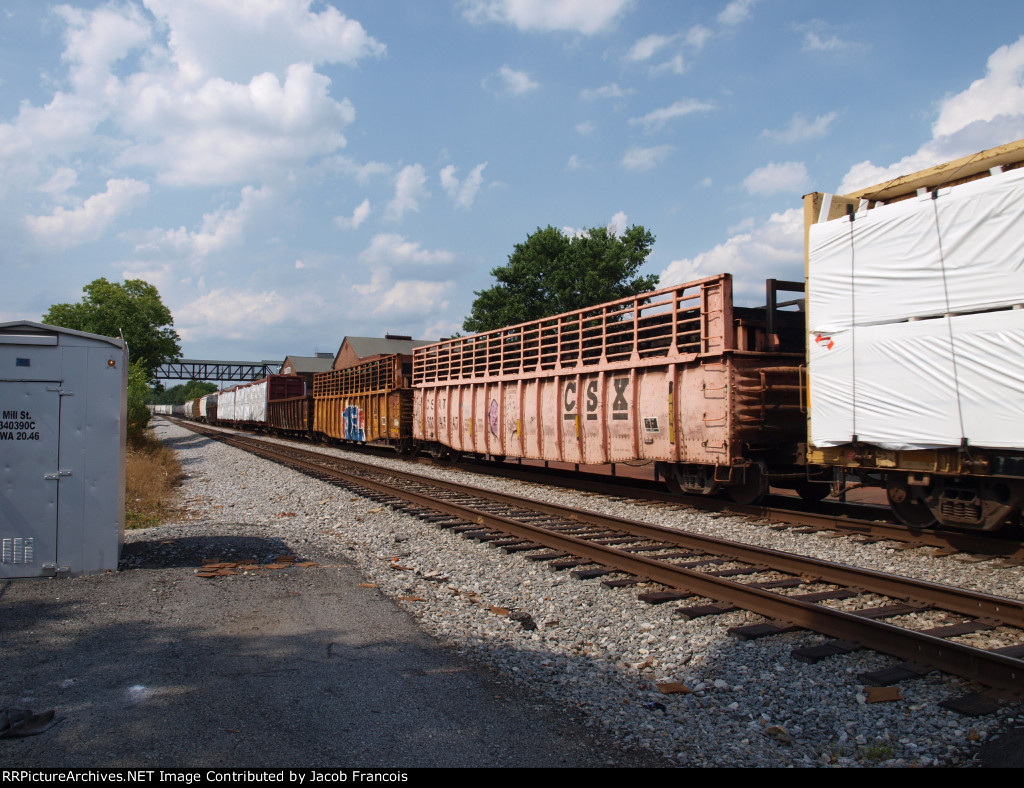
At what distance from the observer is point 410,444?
2161 centimetres

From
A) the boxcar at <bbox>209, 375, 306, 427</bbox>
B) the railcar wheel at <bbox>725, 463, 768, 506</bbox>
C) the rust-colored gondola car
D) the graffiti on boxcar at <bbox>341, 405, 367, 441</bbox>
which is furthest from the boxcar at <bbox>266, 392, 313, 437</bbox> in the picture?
the railcar wheel at <bbox>725, 463, 768, 506</bbox>

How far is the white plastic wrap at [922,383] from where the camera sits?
589 cm

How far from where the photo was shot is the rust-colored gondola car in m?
9.17

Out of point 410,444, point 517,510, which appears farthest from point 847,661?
point 410,444

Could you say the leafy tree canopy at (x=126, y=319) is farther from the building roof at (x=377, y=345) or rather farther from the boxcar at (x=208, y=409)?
the building roof at (x=377, y=345)

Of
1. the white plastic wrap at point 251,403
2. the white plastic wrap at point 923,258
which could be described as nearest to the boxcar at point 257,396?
the white plastic wrap at point 251,403

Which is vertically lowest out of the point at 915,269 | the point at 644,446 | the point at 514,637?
the point at 514,637

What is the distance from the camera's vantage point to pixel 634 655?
446 centimetres

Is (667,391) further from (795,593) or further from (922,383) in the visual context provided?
(795,593)

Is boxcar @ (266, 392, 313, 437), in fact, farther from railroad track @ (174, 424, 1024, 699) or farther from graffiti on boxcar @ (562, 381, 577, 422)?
railroad track @ (174, 424, 1024, 699)

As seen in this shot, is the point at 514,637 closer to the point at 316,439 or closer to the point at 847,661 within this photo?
the point at 847,661

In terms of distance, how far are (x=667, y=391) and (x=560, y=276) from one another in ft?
101

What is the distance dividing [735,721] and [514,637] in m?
1.77

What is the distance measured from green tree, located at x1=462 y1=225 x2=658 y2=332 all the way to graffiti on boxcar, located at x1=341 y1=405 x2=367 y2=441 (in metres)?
16.1
